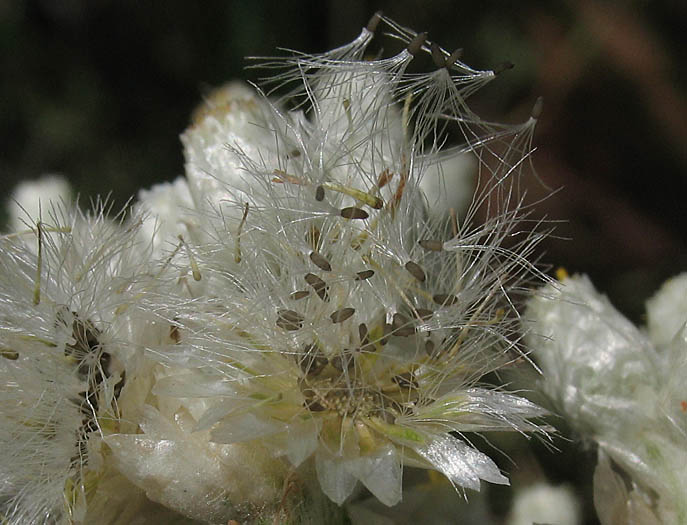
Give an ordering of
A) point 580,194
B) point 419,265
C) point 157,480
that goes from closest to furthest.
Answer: point 157,480 → point 419,265 → point 580,194

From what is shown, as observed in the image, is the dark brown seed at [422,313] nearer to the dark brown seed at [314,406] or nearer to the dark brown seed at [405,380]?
the dark brown seed at [405,380]

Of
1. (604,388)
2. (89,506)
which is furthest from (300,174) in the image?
(604,388)

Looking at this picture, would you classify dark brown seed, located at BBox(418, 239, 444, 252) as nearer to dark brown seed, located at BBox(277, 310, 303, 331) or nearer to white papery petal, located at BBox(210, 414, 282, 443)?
dark brown seed, located at BBox(277, 310, 303, 331)

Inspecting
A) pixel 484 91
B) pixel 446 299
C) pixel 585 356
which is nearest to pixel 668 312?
pixel 585 356

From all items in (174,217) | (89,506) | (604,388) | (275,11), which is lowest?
(275,11)

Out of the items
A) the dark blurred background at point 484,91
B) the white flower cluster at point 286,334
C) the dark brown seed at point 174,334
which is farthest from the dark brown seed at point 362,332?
the dark blurred background at point 484,91

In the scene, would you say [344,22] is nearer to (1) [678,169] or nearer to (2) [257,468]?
(1) [678,169]

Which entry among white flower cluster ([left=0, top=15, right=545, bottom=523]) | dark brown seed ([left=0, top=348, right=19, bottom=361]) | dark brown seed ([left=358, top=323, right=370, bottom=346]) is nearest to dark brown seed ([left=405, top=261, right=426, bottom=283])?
white flower cluster ([left=0, top=15, right=545, bottom=523])
